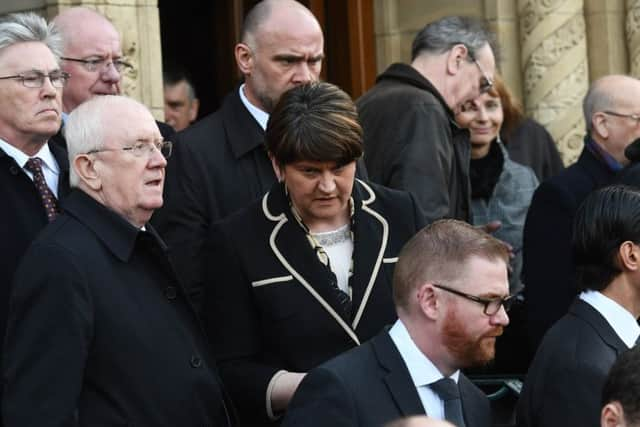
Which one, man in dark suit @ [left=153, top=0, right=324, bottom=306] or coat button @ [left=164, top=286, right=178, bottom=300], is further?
man in dark suit @ [left=153, top=0, right=324, bottom=306]

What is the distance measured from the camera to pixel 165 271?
500 centimetres

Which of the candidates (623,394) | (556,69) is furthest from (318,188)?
(556,69)

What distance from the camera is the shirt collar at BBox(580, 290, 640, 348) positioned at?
5.00m

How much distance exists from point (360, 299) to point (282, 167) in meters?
0.48

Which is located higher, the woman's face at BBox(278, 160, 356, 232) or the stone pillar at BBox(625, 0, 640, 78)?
the stone pillar at BBox(625, 0, 640, 78)

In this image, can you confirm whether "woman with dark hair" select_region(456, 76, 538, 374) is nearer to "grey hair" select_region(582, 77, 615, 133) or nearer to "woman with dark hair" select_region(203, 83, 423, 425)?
"grey hair" select_region(582, 77, 615, 133)

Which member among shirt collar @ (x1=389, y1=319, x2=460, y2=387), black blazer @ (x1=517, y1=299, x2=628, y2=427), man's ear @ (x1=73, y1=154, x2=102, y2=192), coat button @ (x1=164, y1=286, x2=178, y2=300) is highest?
man's ear @ (x1=73, y1=154, x2=102, y2=192)

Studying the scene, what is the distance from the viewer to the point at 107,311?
15.6ft

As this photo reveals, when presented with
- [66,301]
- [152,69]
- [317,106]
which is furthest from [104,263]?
[152,69]

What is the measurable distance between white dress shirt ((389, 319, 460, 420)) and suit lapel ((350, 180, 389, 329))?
2.14 feet

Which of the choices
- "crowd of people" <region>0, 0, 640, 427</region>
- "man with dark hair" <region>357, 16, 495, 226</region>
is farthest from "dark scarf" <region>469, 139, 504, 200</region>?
"crowd of people" <region>0, 0, 640, 427</region>

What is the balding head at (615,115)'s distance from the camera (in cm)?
695

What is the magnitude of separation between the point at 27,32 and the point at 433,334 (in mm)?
1794

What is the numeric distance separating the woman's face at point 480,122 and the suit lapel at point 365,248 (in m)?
2.35
